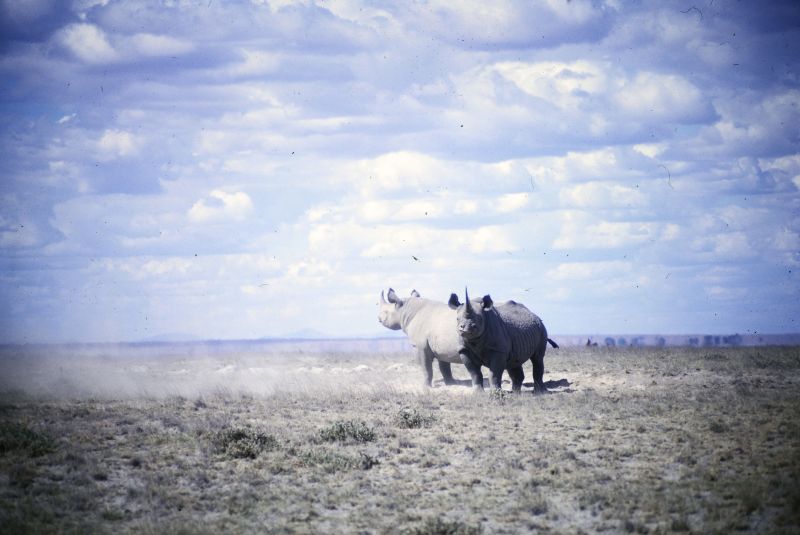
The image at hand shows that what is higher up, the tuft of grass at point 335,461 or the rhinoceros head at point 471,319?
the rhinoceros head at point 471,319

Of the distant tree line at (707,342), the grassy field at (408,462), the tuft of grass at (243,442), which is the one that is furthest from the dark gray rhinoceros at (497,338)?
the distant tree line at (707,342)

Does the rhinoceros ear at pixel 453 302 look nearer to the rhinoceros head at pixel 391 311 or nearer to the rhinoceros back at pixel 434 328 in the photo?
the rhinoceros back at pixel 434 328

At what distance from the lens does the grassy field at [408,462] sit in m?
11.2

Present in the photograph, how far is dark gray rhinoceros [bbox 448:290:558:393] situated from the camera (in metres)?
22.6

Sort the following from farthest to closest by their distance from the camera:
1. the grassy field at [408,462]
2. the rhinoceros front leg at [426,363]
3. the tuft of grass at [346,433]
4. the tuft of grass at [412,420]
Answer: the rhinoceros front leg at [426,363]
the tuft of grass at [412,420]
the tuft of grass at [346,433]
the grassy field at [408,462]

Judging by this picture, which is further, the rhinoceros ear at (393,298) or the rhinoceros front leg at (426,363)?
the rhinoceros ear at (393,298)

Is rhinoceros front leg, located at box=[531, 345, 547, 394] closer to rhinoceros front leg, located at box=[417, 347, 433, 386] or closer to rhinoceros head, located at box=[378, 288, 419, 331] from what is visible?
rhinoceros front leg, located at box=[417, 347, 433, 386]

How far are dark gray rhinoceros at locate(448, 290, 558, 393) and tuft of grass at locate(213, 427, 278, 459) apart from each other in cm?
809

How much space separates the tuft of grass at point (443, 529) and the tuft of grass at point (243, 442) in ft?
16.6

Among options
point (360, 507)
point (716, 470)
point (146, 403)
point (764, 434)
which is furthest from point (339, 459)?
point (146, 403)

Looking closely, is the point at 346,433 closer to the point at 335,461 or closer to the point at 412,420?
the point at 412,420

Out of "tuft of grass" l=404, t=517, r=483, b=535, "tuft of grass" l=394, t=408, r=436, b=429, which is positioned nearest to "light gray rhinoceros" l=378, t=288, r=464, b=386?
"tuft of grass" l=394, t=408, r=436, b=429

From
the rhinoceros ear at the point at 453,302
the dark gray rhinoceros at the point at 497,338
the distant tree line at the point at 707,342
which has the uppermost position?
the rhinoceros ear at the point at 453,302

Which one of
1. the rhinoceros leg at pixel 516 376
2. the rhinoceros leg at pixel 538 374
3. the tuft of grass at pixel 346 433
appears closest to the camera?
the tuft of grass at pixel 346 433
